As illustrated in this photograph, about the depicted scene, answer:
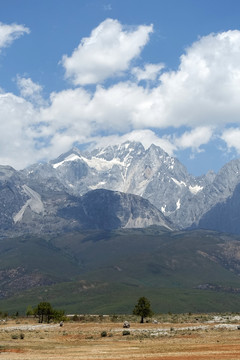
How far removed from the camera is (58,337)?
361 feet

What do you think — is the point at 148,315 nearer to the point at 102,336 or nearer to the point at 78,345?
the point at 102,336

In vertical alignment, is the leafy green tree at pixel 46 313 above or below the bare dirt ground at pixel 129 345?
above

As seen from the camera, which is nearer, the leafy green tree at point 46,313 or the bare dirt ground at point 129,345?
the bare dirt ground at point 129,345

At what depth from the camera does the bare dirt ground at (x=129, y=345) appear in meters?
72.6

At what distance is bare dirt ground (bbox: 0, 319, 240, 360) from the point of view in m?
72.6

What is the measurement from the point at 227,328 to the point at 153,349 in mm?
41884

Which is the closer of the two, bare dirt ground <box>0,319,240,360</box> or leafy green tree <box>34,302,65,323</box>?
bare dirt ground <box>0,319,240,360</box>

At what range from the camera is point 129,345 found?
88.4 m

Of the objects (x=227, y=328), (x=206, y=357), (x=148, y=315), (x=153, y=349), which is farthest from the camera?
(x=148, y=315)

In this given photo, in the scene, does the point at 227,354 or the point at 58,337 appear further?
the point at 58,337

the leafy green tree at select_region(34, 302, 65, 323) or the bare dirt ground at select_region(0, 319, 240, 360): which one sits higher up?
the leafy green tree at select_region(34, 302, 65, 323)

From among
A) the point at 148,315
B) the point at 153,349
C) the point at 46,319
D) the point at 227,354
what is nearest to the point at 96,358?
the point at 153,349

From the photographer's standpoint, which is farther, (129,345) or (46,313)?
(46,313)

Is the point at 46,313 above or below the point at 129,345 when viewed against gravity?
above
